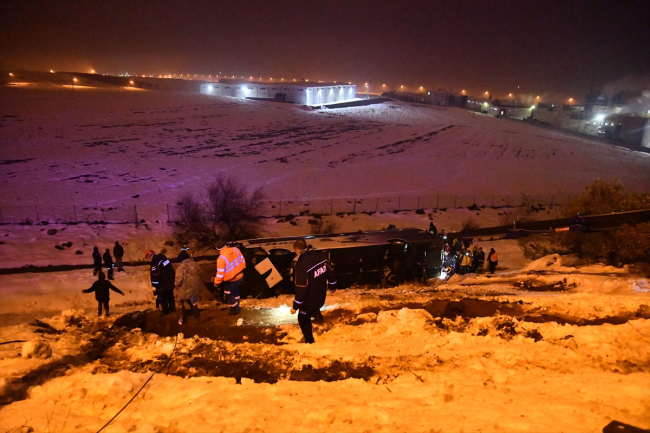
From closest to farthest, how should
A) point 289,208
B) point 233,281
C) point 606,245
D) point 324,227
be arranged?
point 233,281 → point 606,245 → point 324,227 → point 289,208

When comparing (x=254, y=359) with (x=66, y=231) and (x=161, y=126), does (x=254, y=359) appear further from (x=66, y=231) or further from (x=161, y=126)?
(x=161, y=126)

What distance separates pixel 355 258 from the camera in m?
11.2

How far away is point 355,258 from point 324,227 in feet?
46.0

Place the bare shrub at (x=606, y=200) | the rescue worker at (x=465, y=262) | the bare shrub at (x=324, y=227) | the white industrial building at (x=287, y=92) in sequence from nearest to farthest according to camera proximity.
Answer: the rescue worker at (x=465, y=262)
the bare shrub at (x=606, y=200)
the bare shrub at (x=324, y=227)
the white industrial building at (x=287, y=92)

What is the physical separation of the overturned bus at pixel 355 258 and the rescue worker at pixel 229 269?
6.15 ft

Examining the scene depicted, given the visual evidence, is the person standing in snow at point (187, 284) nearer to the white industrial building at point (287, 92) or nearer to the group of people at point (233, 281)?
the group of people at point (233, 281)

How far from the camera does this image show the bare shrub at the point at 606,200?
14.9m

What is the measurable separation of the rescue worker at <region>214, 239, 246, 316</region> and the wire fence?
18145mm

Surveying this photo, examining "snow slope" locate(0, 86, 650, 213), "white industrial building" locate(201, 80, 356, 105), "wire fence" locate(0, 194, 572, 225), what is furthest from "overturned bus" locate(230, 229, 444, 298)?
"white industrial building" locate(201, 80, 356, 105)

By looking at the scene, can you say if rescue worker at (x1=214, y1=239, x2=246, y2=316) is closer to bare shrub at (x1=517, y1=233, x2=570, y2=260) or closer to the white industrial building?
bare shrub at (x1=517, y1=233, x2=570, y2=260)

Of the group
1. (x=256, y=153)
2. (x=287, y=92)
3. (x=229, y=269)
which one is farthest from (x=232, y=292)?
(x=287, y=92)

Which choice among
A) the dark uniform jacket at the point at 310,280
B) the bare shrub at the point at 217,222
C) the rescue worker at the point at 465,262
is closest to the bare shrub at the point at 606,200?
the rescue worker at the point at 465,262

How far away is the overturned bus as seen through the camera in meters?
10.2

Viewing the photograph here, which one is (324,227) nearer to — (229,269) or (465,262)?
(465,262)
